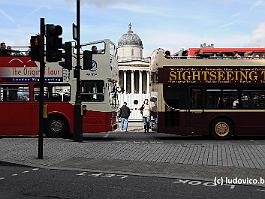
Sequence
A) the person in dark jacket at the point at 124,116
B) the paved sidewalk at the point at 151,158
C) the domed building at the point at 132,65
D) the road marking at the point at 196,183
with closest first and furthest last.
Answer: the road marking at the point at 196,183 < the paved sidewalk at the point at 151,158 < the person in dark jacket at the point at 124,116 < the domed building at the point at 132,65

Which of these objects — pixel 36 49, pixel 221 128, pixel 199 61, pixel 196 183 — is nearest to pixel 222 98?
pixel 221 128

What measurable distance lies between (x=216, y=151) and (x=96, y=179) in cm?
562

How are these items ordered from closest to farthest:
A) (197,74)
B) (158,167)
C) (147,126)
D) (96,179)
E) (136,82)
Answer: (96,179) < (158,167) < (197,74) < (147,126) < (136,82)

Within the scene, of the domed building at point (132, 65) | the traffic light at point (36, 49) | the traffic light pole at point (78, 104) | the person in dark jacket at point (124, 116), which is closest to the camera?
the traffic light at point (36, 49)

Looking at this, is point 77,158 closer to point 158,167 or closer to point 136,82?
point 158,167

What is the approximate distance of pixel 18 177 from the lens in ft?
33.8

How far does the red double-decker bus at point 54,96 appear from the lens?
19438 mm

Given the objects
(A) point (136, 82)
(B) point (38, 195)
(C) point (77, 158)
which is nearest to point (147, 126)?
(C) point (77, 158)

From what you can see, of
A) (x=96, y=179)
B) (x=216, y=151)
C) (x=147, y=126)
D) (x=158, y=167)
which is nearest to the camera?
(x=96, y=179)

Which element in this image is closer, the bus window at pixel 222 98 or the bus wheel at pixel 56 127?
the bus window at pixel 222 98

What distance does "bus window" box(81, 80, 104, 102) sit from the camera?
1945 cm

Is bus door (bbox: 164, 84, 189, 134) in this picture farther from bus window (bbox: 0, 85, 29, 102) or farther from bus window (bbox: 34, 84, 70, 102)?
bus window (bbox: 0, 85, 29, 102)

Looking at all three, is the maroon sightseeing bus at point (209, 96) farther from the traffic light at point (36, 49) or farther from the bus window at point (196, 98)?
the traffic light at point (36, 49)

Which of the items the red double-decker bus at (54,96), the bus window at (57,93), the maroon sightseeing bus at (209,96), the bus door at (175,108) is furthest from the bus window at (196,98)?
the bus window at (57,93)
